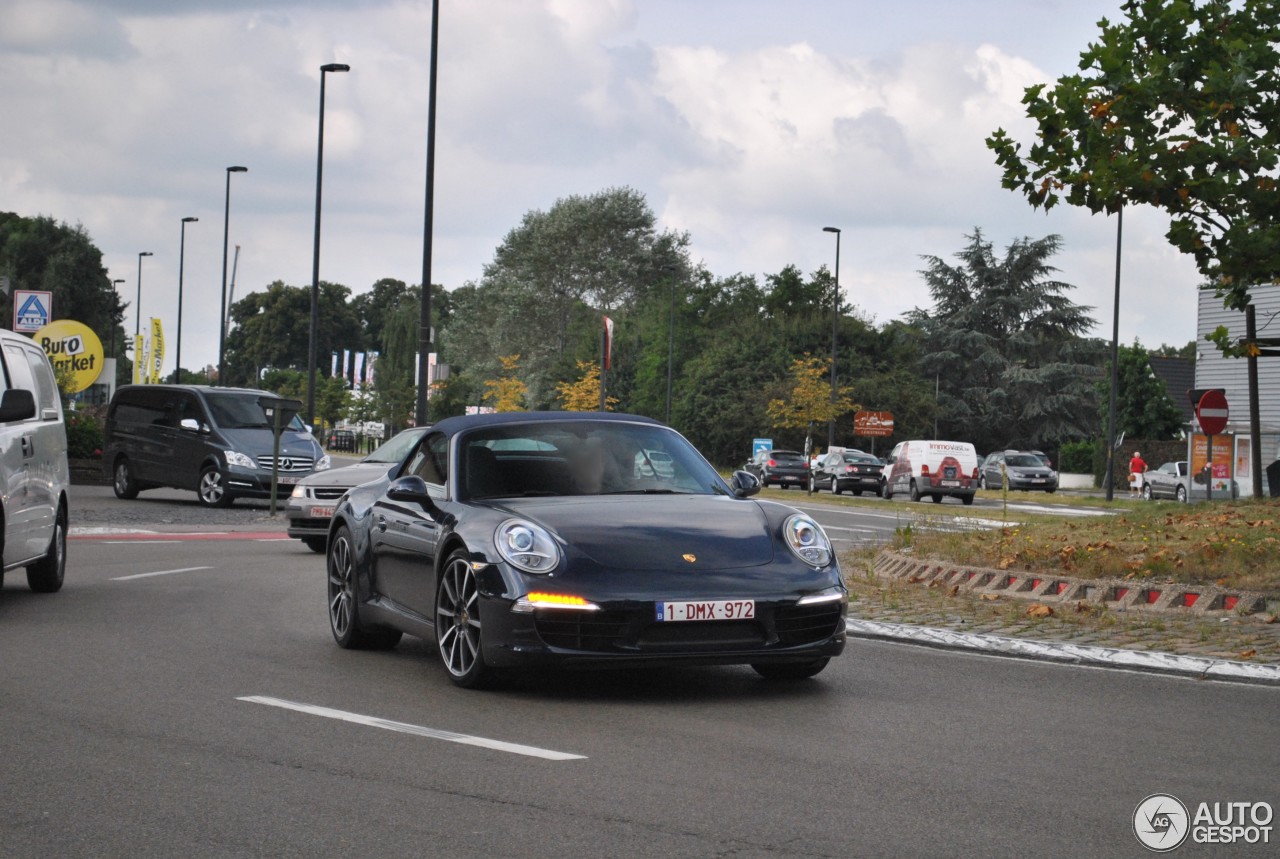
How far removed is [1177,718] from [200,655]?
17.5ft

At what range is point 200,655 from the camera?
9.84 meters

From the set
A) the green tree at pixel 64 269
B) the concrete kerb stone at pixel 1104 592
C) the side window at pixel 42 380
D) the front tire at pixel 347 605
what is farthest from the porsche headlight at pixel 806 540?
the green tree at pixel 64 269

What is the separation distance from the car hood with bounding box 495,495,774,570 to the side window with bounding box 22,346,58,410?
20.4ft

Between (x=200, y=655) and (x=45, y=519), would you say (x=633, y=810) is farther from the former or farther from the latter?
(x=45, y=519)

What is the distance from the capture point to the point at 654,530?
8352 millimetres

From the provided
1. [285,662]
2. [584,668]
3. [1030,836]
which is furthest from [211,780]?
[285,662]

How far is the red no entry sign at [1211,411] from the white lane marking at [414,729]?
20.1 meters

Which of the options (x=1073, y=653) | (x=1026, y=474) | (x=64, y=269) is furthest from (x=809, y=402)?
(x=1073, y=653)

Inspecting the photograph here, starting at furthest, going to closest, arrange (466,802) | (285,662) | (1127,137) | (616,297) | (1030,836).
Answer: (616,297) → (1127,137) → (285,662) → (466,802) → (1030,836)

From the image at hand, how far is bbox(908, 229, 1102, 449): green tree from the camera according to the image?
9250cm

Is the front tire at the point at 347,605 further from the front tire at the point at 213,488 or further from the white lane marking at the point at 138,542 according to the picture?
the front tire at the point at 213,488

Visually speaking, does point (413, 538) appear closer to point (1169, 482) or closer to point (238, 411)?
point (238, 411)

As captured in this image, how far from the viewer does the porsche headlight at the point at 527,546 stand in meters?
8.12

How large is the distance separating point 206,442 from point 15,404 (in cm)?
1842
